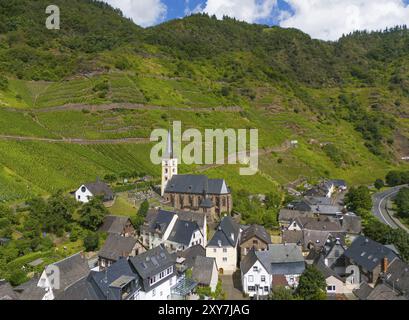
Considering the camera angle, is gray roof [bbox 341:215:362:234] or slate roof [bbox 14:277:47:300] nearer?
slate roof [bbox 14:277:47:300]

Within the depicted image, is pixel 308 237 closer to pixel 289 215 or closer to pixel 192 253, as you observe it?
pixel 289 215

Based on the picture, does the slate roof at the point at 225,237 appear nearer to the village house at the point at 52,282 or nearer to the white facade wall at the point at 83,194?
the village house at the point at 52,282

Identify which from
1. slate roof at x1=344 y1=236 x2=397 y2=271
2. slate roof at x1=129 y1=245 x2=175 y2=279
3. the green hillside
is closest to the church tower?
the green hillside

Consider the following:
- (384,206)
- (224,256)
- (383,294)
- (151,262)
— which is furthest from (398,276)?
(384,206)

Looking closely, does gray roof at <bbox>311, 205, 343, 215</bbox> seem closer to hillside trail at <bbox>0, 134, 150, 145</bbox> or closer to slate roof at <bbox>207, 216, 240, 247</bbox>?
slate roof at <bbox>207, 216, 240, 247</bbox>

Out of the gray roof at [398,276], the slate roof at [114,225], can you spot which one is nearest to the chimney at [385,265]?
the gray roof at [398,276]

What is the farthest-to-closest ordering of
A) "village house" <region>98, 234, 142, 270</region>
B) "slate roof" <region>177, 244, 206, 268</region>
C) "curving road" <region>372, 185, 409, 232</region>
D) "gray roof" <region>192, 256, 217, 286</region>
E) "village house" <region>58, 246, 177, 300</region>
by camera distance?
1. "curving road" <region>372, 185, 409, 232</region>
2. "slate roof" <region>177, 244, 206, 268</region>
3. "village house" <region>98, 234, 142, 270</region>
4. "gray roof" <region>192, 256, 217, 286</region>
5. "village house" <region>58, 246, 177, 300</region>
